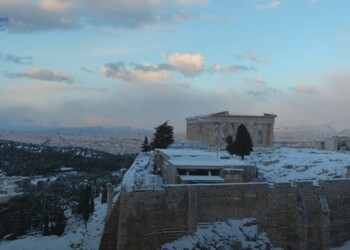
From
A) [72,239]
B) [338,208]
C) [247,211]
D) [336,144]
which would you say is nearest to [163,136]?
[72,239]

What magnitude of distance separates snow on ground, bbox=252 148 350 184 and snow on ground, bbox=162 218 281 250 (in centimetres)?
750

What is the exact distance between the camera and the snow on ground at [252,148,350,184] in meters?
35.1

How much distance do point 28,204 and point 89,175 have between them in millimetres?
25616

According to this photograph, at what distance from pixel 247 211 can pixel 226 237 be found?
1.98 metres

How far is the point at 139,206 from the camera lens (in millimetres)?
23016

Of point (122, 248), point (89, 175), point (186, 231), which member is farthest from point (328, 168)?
point (89, 175)

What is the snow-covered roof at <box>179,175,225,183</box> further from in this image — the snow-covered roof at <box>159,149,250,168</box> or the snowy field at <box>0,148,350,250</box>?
the snowy field at <box>0,148,350,250</box>

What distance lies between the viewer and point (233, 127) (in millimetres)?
60562

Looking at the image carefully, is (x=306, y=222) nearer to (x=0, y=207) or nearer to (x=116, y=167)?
(x=0, y=207)

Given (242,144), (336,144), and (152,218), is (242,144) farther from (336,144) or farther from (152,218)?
(336,144)

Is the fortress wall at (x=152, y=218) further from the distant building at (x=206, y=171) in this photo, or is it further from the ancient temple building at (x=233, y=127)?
the ancient temple building at (x=233, y=127)

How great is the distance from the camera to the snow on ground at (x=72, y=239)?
29.8 m

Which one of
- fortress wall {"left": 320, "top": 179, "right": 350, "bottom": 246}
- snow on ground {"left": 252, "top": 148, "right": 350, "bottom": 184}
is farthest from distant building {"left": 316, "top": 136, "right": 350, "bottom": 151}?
fortress wall {"left": 320, "top": 179, "right": 350, "bottom": 246}

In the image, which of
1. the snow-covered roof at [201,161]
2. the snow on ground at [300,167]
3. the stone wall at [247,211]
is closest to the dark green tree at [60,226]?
the snow-covered roof at [201,161]
